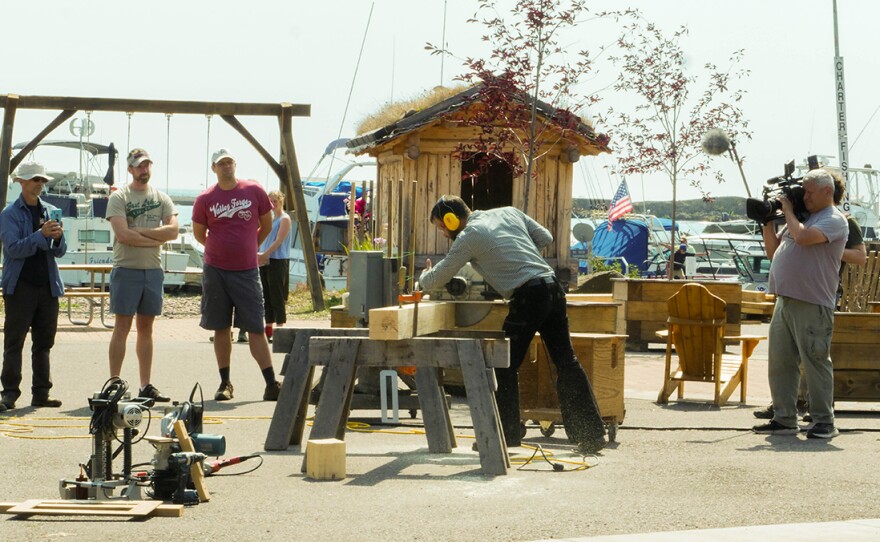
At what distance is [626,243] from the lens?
49438 mm

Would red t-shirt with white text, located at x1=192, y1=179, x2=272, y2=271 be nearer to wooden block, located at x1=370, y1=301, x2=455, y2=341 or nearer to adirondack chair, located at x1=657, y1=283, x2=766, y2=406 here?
wooden block, located at x1=370, y1=301, x2=455, y2=341

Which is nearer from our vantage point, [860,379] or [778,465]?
[778,465]

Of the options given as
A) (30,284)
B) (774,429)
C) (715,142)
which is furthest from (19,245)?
(715,142)

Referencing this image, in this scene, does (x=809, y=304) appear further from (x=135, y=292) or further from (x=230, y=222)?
(x=135, y=292)

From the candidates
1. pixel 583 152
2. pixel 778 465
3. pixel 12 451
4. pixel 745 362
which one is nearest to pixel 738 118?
pixel 583 152

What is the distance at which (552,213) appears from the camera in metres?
22.0

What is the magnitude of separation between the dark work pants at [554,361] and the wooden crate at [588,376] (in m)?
0.67

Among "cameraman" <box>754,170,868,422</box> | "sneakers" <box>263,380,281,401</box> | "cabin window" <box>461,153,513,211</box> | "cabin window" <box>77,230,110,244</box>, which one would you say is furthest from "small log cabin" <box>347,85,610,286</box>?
"cabin window" <box>77,230,110,244</box>

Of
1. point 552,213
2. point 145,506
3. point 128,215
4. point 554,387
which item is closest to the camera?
point 145,506

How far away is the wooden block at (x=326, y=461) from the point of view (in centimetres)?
784

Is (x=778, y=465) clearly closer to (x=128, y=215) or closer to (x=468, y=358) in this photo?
(x=468, y=358)

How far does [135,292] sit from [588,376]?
3.75 meters

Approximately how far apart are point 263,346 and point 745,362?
4.35 meters

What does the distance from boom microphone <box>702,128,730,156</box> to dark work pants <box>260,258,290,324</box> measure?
32.5 feet
